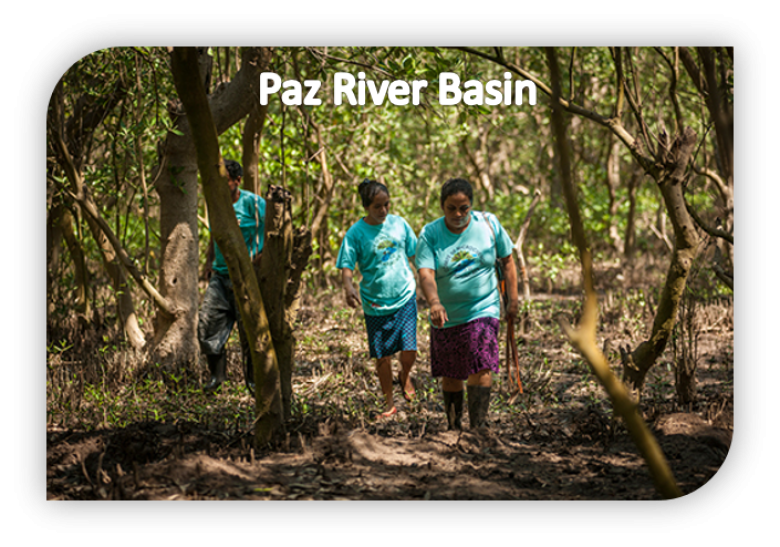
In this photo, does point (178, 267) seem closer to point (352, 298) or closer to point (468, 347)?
point (352, 298)

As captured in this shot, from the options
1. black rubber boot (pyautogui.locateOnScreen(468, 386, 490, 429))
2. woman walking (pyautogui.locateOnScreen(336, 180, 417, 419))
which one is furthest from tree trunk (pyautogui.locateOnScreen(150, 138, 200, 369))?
black rubber boot (pyautogui.locateOnScreen(468, 386, 490, 429))

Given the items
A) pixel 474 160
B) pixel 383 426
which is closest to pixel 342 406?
pixel 383 426

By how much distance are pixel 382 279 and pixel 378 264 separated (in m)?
0.10

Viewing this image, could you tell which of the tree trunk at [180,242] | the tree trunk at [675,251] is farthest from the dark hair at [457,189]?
the tree trunk at [180,242]

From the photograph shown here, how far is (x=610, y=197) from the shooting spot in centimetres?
1084

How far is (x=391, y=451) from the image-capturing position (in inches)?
145

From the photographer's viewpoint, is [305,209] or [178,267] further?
[305,209]

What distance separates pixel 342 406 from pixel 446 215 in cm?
154

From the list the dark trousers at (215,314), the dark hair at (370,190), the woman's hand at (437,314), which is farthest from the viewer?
the dark trousers at (215,314)

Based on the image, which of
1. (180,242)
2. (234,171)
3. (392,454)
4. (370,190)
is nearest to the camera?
(392,454)

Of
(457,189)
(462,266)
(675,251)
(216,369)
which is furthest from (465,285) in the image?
(216,369)

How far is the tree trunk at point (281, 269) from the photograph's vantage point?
144 inches

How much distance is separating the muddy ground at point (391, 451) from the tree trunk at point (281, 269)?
19.3 inches

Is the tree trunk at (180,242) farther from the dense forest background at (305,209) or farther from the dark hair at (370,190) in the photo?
the dark hair at (370,190)
